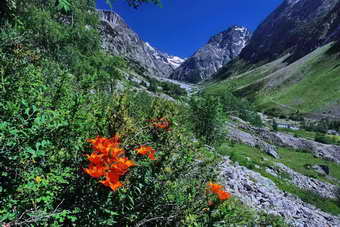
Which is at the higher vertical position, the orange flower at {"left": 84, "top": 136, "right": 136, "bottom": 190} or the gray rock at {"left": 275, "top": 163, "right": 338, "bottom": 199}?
the orange flower at {"left": 84, "top": 136, "right": 136, "bottom": 190}

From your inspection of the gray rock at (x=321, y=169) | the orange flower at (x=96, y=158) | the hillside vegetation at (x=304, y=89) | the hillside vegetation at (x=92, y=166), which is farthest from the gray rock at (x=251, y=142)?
the hillside vegetation at (x=304, y=89)

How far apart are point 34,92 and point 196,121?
19.5 meters

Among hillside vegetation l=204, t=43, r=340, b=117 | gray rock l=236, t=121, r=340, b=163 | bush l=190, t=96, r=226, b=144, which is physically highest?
hillside vegetation l=204, t=43, r=340, b=117

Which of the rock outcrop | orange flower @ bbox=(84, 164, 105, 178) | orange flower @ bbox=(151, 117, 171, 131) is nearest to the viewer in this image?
orange flower @ bbox=(84, 164, 105, 178)

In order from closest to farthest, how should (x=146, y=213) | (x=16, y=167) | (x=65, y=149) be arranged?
(x=16, y=167), (x=65, y=149), (x=146, y=213)

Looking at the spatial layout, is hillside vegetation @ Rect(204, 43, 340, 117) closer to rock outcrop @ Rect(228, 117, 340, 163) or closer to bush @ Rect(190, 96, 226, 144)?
rock outcrop @ Rect(228, 117, 340, 163)

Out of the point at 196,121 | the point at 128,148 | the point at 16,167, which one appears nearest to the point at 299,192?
the point at 196,121

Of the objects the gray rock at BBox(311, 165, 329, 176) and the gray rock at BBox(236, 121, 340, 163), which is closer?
the gray rock at BBox(311, 165, 329, 176)

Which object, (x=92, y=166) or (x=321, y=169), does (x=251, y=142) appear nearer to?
(x=321, y=169)

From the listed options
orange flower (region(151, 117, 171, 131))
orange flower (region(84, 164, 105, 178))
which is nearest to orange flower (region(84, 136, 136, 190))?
orange flower (region(84, 164, 105, 178))

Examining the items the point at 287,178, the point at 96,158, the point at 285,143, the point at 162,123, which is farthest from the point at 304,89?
the point at 96,158

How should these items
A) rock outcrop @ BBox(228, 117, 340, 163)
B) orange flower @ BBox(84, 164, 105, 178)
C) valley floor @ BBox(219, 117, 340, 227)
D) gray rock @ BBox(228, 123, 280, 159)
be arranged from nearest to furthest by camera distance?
orange flower @ BBox(84, 164, 105, 178) < valley floor @ BBox(219, 117, 340, 227) < gray rock @ BBox(228, 123, 280, 159) < rock outcrop @ BBox(228, 117, 340, 163)

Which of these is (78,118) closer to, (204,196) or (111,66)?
(204,196)

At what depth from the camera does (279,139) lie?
53.4 meters
